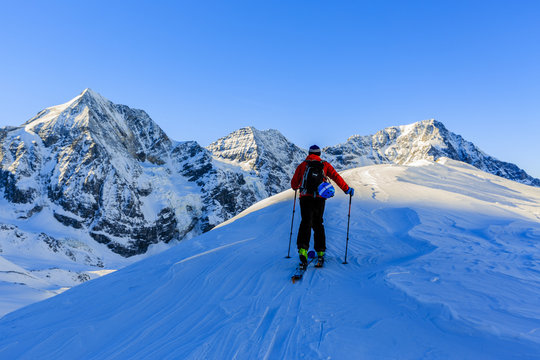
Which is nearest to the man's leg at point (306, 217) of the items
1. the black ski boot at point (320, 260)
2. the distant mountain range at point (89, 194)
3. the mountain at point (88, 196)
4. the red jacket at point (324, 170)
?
the red jacket at point (324, 170)

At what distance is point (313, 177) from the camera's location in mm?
5680

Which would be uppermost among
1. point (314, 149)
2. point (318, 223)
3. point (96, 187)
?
point (314, 149)

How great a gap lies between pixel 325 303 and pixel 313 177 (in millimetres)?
2351

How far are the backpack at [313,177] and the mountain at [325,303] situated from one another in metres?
1.44

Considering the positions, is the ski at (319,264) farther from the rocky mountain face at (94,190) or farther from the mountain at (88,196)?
the rocky mountain face at (94,190)

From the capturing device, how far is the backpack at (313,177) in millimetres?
5680

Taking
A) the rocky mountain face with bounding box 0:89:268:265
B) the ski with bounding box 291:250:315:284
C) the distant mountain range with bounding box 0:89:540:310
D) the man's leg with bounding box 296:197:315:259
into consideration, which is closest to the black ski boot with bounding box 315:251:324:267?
the ski with bounding box 291:250:315:284

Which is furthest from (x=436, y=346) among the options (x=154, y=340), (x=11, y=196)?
(x=11, y=196)

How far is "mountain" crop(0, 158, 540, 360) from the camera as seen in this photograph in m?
2.99

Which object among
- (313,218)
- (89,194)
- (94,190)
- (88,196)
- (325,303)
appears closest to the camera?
(325,303)

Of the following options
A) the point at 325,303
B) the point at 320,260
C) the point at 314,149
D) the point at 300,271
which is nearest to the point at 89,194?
the point at 314,149

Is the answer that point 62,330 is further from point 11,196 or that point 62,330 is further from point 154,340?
point 11,196

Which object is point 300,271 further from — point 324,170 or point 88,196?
point 88,196

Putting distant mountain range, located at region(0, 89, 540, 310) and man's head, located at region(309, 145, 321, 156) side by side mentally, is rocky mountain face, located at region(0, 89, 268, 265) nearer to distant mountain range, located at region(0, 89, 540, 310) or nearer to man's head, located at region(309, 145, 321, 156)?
distant mountain range, located at region(0, 89, 540, 310)
